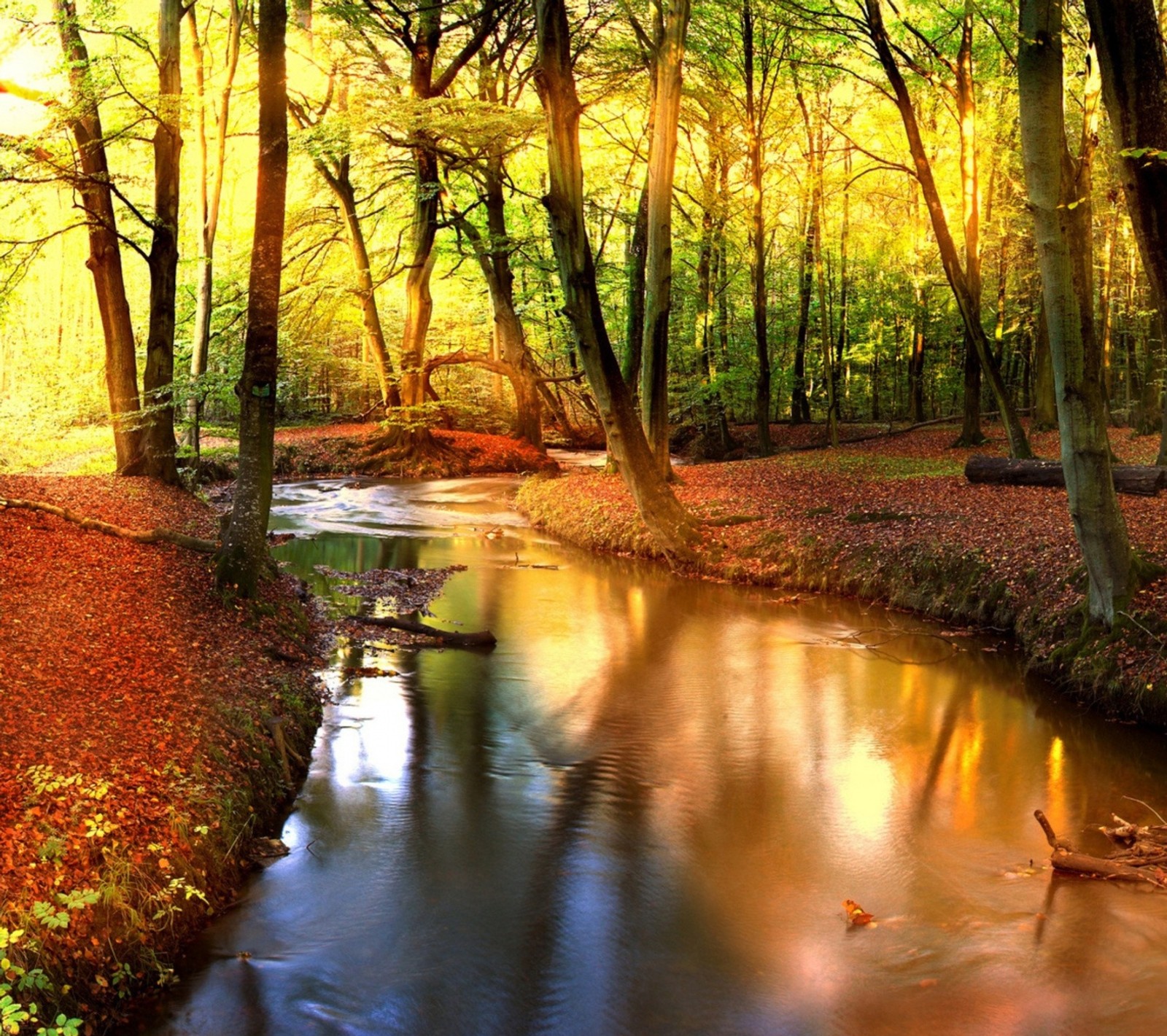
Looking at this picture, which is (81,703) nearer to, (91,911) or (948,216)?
(91,911)

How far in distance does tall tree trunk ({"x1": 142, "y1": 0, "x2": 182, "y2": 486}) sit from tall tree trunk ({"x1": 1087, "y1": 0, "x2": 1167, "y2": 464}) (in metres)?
12.8

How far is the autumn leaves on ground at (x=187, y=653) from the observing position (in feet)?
13.3

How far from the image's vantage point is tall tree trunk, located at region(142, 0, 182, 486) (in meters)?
14.2

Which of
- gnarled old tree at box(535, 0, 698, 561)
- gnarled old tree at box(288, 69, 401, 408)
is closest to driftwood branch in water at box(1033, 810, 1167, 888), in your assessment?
gnarled old tree at box(535, 0, 698, 561)

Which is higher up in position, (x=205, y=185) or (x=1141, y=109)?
(x=205, y=185)

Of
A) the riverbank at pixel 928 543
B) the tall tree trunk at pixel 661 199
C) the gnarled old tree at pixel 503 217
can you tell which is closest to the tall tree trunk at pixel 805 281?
the tall tree trunk at pixel 661 199

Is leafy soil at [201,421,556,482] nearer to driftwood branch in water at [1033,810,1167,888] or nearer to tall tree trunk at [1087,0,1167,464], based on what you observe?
tall tree trunk at [1087,0,1167,464]

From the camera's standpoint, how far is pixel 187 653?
6.95 meters

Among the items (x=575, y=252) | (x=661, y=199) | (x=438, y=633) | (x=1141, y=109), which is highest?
(x=661, y=199)

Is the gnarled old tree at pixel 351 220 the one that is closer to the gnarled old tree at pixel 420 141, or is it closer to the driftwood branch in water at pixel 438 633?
the gnarled old tree at pixel 420 141

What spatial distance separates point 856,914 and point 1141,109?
5.48 m

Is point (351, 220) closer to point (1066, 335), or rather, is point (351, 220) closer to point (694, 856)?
point (1066, 335)

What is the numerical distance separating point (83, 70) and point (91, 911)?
12237 mm

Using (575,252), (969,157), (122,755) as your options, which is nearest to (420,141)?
(575,252)
